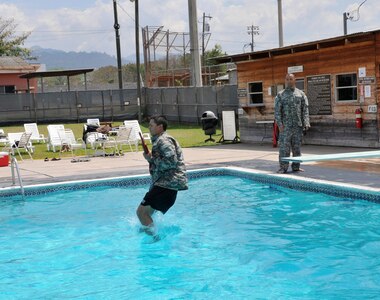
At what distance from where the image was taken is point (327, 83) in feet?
47.8

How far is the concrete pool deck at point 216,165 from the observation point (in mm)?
9968

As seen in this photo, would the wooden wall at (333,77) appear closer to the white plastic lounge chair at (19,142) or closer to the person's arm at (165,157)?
the white plastic lounge chair at (19,142)

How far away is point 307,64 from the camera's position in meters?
15.2

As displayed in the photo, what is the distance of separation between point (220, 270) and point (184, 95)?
74.1 ft

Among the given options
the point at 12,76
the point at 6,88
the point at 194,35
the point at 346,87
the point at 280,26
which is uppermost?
the point at 280,26

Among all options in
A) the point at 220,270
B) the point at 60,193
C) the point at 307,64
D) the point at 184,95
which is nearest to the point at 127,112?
the point at 184,95

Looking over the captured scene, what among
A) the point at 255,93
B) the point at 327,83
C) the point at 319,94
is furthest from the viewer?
the point at 255,93

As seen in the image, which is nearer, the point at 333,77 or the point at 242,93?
the point at 333,77

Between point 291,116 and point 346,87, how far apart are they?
15.1 feet

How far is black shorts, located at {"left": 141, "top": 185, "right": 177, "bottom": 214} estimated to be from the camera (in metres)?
6.43

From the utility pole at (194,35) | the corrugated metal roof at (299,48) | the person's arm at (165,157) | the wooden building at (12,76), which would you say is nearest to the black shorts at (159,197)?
the person's arm at (165,157)

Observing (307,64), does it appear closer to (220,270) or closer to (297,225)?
(297,225)

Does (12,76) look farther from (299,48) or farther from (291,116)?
(291,116)

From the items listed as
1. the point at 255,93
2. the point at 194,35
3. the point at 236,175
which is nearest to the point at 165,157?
the point at 236,175
